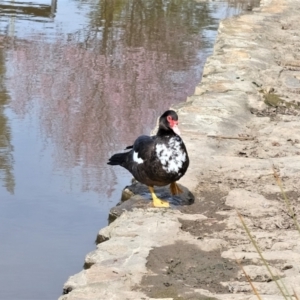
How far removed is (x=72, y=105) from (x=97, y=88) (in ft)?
2.25

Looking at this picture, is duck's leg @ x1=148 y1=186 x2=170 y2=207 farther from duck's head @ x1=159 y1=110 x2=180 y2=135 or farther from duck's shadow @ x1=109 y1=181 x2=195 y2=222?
duck's head @ x1=159 y1=110 x2=180 y2=135

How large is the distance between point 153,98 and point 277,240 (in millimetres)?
3748

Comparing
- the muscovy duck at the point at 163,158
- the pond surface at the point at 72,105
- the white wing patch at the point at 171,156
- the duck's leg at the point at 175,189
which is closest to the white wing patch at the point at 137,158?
the muscovy duck at the point at 163,158

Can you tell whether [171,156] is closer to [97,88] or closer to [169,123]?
[169,123]

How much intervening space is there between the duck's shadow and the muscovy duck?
0.05 m

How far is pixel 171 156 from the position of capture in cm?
477

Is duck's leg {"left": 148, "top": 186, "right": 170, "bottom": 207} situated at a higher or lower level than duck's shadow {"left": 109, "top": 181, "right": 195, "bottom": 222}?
higher

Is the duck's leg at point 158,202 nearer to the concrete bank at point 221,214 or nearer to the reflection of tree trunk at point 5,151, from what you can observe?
the concrete bank at point 221,214

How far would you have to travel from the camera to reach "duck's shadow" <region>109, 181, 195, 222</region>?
4.94 meters

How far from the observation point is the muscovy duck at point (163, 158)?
4.77m

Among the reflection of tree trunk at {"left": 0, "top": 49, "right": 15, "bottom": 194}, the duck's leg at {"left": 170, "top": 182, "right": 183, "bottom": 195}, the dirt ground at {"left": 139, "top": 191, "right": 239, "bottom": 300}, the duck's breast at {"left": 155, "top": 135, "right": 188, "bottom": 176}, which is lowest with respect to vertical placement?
the reflection of tree trunk at {"left": 0, "top": 49, "right": 15, "bottom": 194}

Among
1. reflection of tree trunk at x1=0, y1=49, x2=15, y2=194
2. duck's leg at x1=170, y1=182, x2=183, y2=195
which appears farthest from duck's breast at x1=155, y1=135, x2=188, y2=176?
reflection of tree trunk at x1=0, y1=49, x2=15, y2=194

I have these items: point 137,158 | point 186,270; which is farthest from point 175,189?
point 186,270

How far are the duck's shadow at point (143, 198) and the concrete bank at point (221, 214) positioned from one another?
0.03m
